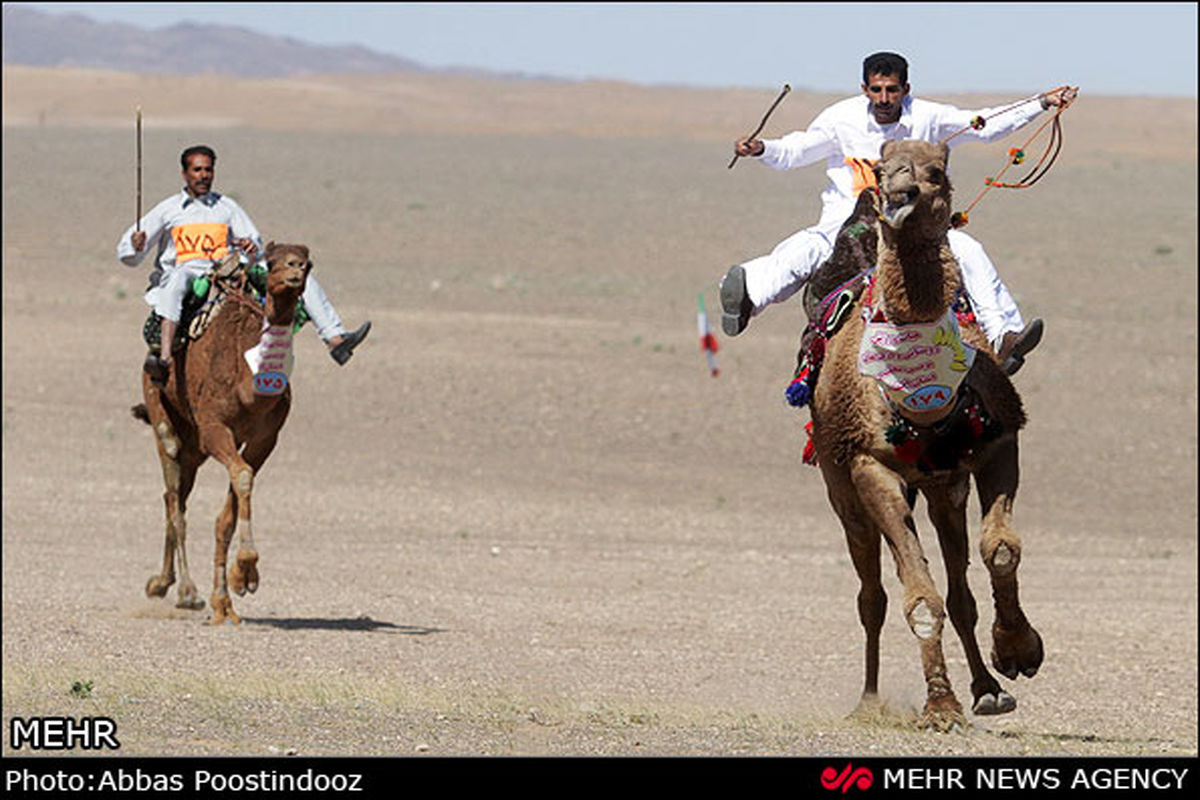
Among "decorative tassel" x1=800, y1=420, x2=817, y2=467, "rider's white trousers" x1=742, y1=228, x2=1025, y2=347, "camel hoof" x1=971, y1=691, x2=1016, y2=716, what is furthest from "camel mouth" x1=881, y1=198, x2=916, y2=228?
"camel hoof" x1=971, y1=691, x2=1016, y2=716

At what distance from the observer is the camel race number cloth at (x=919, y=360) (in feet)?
32.0

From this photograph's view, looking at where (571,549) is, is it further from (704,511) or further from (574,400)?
(574,400)

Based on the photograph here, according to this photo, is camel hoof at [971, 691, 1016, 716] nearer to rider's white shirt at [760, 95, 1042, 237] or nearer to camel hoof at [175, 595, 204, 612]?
rider's white shirt at [760, 95, 1042, 237]

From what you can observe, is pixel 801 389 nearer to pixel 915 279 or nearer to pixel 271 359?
pixel 915 279

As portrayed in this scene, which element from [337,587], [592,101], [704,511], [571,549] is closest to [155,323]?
[337,587]

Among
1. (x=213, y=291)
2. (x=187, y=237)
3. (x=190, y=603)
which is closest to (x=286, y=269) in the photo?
(x=213, y=291)

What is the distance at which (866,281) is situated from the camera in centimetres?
1052

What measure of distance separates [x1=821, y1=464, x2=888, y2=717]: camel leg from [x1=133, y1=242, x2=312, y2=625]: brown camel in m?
4.38

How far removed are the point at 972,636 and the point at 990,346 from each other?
1472 millimetres

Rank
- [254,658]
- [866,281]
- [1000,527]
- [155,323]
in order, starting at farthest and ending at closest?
[155,323] < [254,658] < [866,281] < [1000,527]

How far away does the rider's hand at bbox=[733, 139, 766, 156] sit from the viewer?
35.8ft

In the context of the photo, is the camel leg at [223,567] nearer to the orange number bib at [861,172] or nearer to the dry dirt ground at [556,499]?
the dry dirt ground at [556,499]
